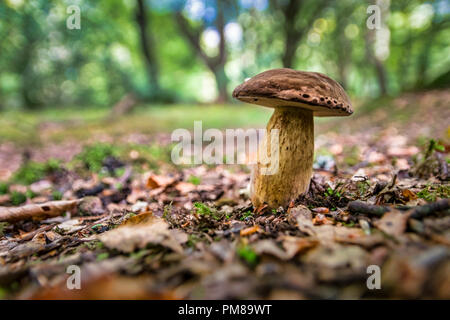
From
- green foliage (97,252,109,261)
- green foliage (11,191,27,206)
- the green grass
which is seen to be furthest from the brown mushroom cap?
the green grass

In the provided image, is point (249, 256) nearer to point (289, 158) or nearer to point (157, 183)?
point (289, 158)

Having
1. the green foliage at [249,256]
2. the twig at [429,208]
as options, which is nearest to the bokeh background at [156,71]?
the twig at [429,208]

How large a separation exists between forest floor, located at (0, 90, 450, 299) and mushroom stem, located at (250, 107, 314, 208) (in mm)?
122

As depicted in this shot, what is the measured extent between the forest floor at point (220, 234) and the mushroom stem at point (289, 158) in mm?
122

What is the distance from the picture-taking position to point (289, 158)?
6.52 feet

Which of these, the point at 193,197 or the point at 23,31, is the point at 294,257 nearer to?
the point at 193,197

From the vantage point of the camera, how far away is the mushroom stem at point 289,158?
1984mm

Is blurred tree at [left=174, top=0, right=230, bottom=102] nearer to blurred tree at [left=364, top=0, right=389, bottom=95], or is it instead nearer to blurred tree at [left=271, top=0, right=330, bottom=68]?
blurred tree at [left=271, top=0, right=330, bottom=68]

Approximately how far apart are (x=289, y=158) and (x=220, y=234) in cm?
90

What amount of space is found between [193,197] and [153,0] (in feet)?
43.0

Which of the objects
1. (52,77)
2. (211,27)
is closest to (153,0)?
(211,27)

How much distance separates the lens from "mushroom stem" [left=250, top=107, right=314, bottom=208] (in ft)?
6.51

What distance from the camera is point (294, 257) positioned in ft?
3.55

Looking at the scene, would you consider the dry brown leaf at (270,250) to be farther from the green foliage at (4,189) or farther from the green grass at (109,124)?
the green grass at (109,124)
